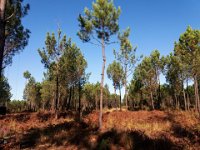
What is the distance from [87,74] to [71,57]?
322 inches

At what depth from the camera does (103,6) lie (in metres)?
A: 16.0

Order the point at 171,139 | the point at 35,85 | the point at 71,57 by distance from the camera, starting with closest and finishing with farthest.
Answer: the point at 171,139 → the point at 71,57 → the point at 35,85

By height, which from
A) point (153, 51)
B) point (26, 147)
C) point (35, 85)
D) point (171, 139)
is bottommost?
point (26, 147)

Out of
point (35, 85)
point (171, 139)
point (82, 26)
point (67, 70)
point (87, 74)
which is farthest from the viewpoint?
point (35, 85)

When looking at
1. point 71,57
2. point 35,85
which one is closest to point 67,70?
point 71,57

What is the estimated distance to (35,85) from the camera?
6969 cm

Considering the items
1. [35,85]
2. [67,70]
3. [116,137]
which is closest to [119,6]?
[116,137]

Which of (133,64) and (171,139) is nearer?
(171,139)

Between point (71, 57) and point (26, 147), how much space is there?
75.4 feet

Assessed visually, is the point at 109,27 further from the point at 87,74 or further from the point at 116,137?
the point at 87,74

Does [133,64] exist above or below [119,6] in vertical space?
below

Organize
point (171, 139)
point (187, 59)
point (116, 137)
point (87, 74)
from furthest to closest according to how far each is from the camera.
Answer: point (87, 74), point (187, 59), point (116, 137), point (171, 139)

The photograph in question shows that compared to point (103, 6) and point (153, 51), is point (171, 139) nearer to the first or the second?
point (103, 6)

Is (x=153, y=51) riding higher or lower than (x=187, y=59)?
higher
